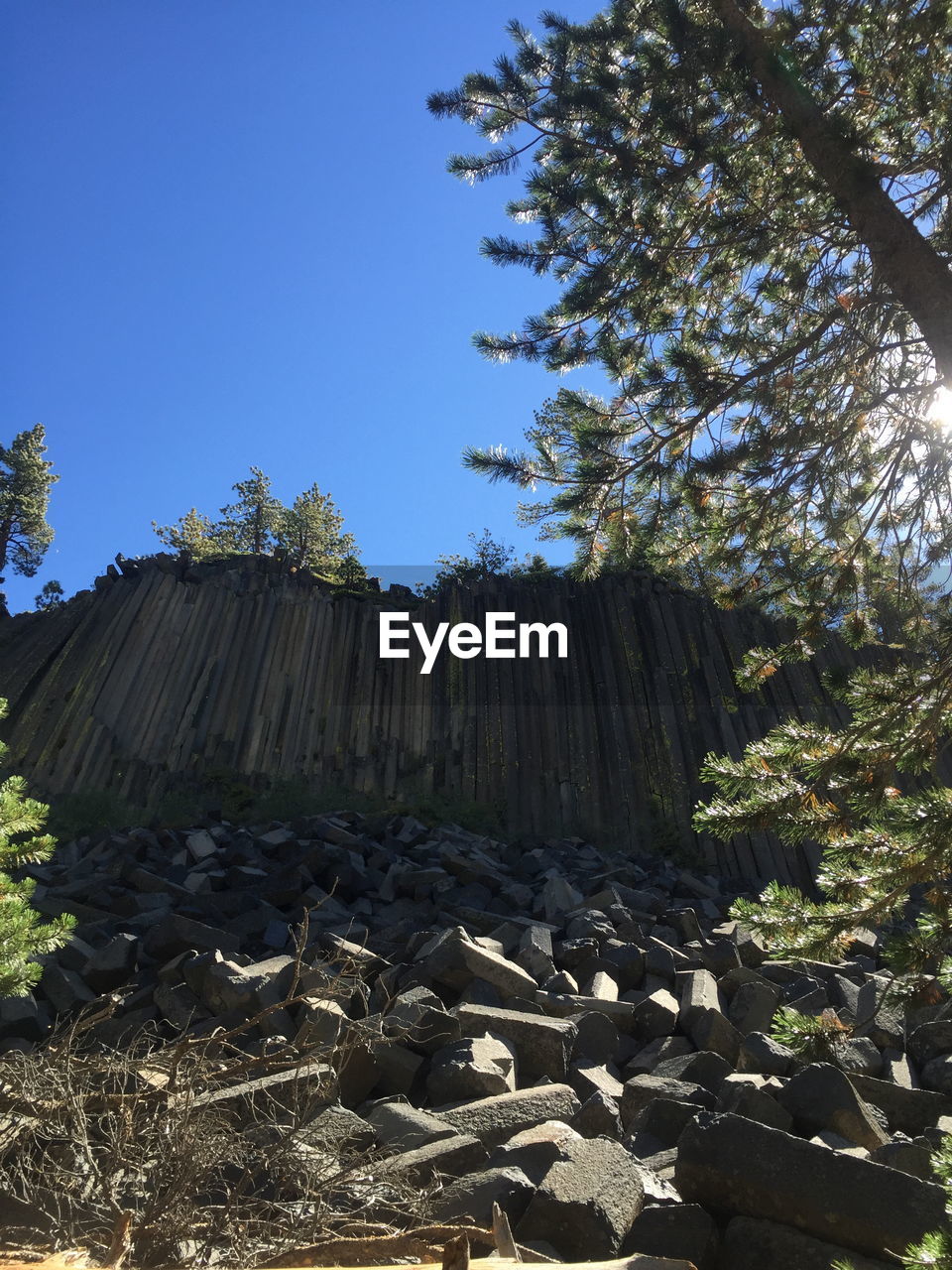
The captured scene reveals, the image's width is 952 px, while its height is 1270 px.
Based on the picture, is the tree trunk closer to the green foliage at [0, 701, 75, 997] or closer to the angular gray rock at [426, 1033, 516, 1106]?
the angular gray rock at [426, 1033, 516, 1106]

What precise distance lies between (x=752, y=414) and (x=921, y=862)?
10.8ft

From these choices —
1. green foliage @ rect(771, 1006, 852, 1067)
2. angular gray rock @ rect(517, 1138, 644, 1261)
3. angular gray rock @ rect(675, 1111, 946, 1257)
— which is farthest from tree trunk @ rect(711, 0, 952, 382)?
angular gray rock @ rect(517, 1138, 644, 1261)

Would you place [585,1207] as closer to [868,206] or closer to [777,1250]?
[777,1250]

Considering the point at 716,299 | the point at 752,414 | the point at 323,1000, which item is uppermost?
the point at 716,299

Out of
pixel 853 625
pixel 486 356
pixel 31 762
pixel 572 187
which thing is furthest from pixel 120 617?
pixel 853 625

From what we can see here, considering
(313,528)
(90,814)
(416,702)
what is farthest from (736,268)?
(313,528)

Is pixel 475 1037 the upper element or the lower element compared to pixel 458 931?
lower

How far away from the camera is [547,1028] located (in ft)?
12.4

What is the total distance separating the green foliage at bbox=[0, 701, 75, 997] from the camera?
11.0ft

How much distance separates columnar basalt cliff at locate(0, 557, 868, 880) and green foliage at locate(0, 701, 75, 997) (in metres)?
6.13

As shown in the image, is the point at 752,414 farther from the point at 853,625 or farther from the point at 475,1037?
the point at 475,1037

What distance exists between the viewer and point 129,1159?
7.14ft

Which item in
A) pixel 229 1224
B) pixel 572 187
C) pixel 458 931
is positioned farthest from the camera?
pixel 572 187

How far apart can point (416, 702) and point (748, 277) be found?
6392 mm
